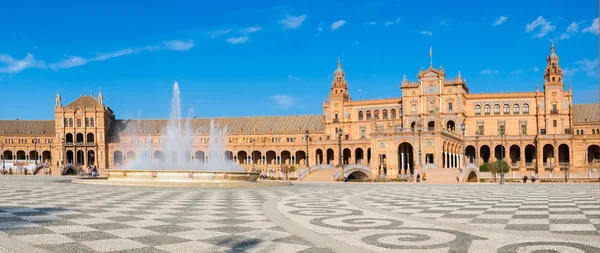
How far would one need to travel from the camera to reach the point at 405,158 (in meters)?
77.6

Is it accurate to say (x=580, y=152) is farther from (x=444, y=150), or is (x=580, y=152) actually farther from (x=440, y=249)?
(x=440, y=249)

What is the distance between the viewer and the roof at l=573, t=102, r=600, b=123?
9512 centimetres

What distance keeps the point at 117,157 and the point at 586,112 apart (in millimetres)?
95416

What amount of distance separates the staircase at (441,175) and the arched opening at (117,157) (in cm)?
8028

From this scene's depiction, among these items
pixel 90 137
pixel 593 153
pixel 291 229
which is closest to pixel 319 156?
pixel 593 153

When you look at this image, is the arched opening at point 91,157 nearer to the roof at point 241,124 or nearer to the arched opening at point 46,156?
the roof at point 241,124

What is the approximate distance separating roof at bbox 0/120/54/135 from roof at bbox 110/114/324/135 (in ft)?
52.1

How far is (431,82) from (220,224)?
8512 centimetres

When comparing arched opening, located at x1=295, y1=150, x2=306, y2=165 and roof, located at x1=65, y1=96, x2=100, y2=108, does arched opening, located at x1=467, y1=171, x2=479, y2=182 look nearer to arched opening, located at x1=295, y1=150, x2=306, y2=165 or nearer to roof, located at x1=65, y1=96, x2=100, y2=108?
arched opening, located at x1=295, y1=150, x2=306, y2=165

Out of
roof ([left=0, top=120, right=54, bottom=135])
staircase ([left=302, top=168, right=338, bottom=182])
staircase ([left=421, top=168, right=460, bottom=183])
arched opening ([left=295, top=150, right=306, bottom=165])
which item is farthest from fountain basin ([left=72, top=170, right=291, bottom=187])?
roof ([left=0, top=120, right=54, bottom=135])

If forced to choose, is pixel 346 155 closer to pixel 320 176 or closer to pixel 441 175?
pixel 320 176

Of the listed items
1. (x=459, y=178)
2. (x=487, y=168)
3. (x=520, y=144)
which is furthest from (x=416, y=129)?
(x=520, y=144)

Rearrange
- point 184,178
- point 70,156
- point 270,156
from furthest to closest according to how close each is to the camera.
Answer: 1. point 70,156
2. point 270,156
3. point 184,178

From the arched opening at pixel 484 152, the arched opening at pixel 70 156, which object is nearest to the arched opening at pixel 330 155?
the arched opening at pixel 484 152
